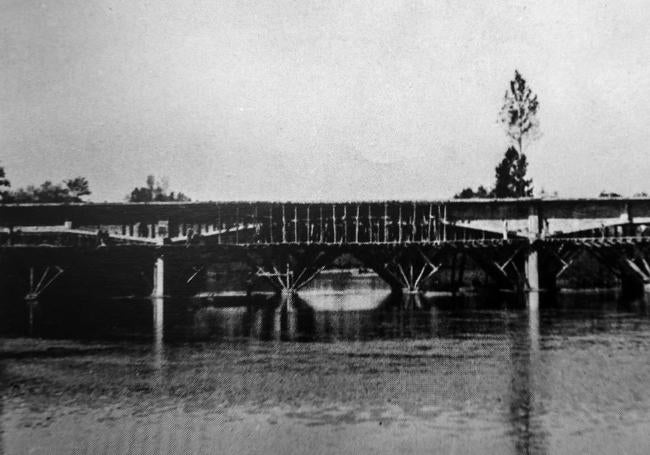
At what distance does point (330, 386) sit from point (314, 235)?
34517 millimetres

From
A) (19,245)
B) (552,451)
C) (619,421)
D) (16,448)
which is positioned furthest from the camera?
(19,245)

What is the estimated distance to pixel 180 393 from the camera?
16.6m

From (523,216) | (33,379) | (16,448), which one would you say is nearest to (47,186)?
(523,216)

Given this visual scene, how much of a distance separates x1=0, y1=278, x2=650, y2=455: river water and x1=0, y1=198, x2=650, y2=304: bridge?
16.5 m

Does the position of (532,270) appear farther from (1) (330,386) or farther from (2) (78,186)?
(2) (78,186)

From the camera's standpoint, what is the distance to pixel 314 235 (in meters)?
51.5

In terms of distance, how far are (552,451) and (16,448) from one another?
8.05m

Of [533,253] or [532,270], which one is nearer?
[533,253]

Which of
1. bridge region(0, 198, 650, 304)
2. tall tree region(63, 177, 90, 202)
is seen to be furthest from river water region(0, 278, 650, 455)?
tall tree region(63, 177, 90, 202)

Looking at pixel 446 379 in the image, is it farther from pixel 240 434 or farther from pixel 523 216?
pixel 523 216

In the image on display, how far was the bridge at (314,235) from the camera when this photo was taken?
4944cm

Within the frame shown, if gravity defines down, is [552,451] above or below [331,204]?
below

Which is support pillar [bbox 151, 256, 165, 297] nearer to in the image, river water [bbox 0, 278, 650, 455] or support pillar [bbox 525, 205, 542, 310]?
river water [bbox 0, 278, 650, 455]

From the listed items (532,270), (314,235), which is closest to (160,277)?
(314,235)
